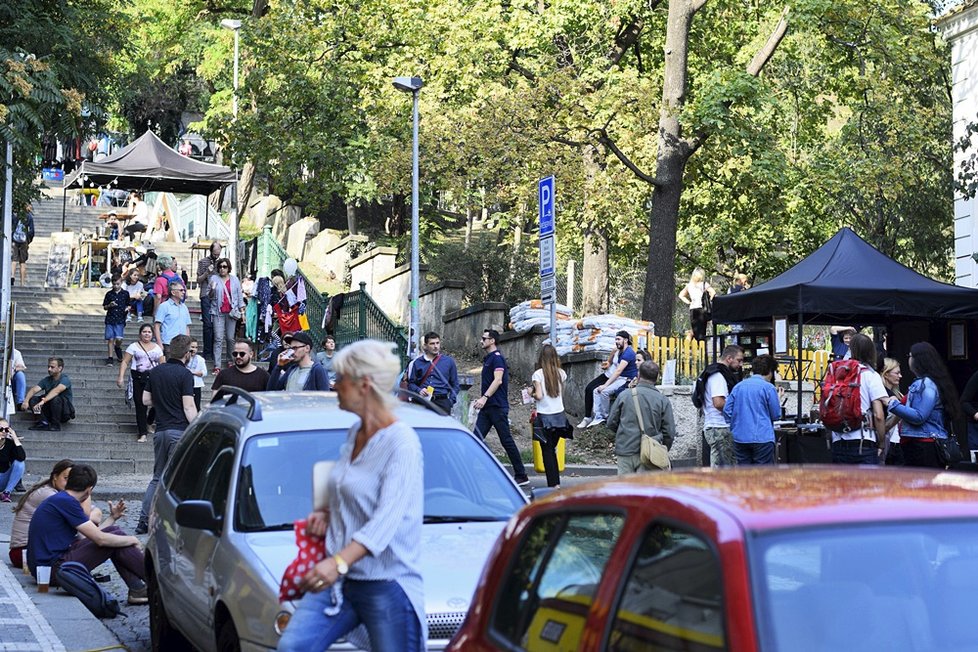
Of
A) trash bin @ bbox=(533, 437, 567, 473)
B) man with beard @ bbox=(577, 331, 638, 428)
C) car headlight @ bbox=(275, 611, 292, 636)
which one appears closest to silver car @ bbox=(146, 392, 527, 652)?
car headlight @ bbox=(275, 611, 292, 636)

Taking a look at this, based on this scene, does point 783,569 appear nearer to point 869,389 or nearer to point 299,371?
point 869,389

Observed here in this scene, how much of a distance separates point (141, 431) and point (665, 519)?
16.2m

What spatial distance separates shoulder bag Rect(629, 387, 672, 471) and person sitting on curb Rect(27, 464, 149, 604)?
4.46 m

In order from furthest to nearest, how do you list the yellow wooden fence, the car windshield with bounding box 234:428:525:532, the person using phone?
1. the yellow wooden fence
2. the person using phone
3. the car windshield with bounding box 234:428:525:532

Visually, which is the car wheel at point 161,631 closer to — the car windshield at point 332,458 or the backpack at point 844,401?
the car windshield at point 332,458

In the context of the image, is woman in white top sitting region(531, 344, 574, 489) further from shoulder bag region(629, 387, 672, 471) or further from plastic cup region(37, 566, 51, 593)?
plastic cup region(37, 566, 51, 593)

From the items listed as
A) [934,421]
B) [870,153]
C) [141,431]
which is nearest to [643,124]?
[870,153]

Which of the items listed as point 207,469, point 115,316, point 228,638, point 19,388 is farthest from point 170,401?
point 115,316

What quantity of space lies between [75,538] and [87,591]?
65 centimetres

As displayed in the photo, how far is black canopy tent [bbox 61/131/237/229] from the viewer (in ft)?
99.3

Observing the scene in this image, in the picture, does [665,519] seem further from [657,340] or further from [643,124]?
[643,124]

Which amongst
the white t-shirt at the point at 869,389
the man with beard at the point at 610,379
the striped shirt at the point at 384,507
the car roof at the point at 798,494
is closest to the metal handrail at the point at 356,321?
the man with beard at the point at 610,379

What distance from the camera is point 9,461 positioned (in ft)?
51.7

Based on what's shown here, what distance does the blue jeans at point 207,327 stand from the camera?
928 inches
